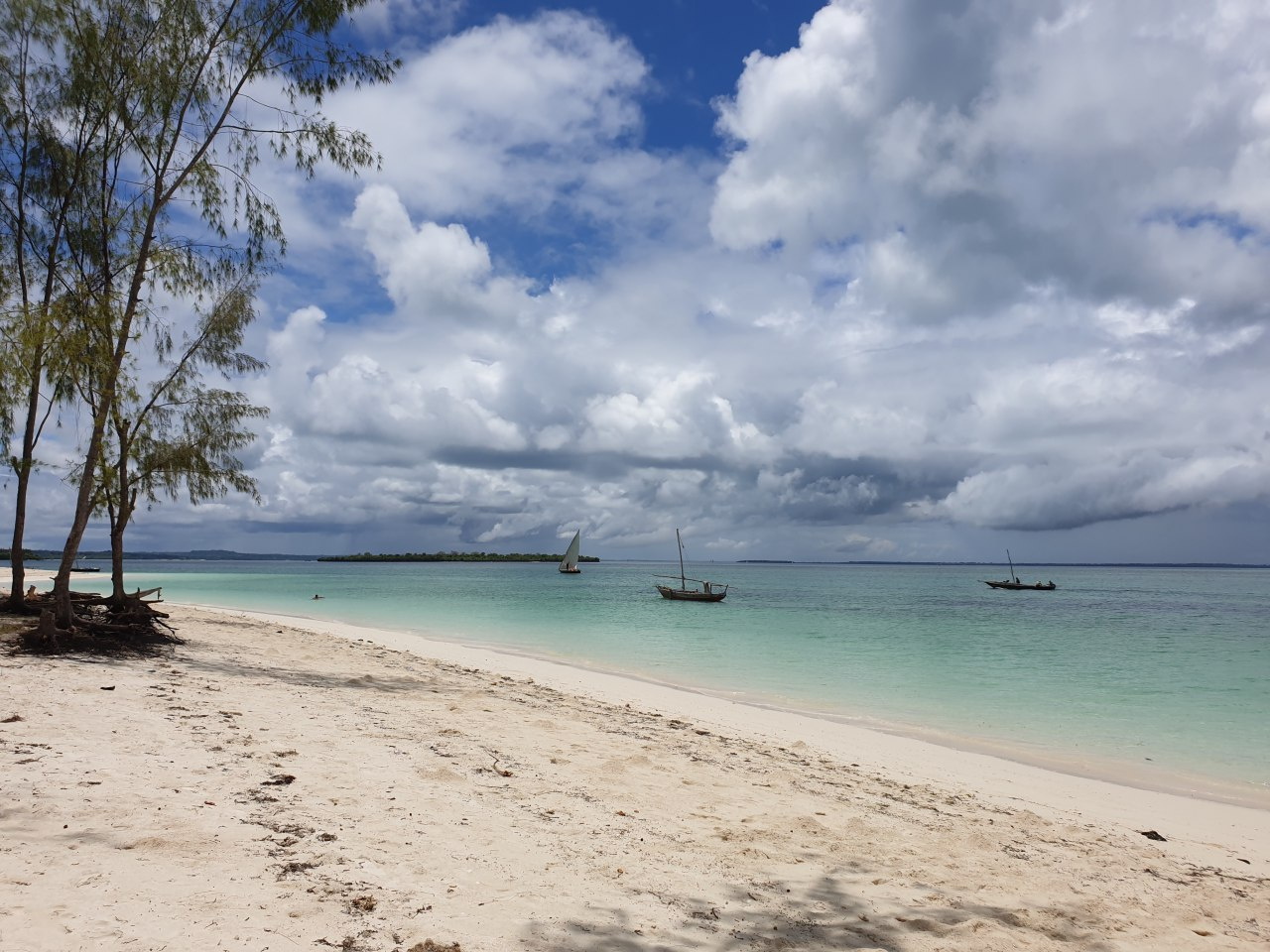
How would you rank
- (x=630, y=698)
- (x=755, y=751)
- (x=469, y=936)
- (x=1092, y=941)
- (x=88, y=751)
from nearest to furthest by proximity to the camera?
(x=469, y=936)
(x=1092, y=941)
(x=88, y=751)
(x=755, y=751)
(x=630, y=698)

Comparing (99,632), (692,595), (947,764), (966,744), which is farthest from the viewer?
(692,595)

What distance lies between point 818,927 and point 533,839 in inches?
93.5

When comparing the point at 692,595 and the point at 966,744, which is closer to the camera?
the point at 966,744

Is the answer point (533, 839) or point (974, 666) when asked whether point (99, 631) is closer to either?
point (533, 839)

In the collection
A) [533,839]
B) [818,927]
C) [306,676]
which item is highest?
[533,839]

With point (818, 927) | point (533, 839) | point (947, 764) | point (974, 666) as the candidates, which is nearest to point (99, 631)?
point (533, 839)

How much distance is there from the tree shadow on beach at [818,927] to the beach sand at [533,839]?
0.02 metres

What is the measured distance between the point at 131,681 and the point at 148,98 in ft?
36.6

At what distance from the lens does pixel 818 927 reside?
5016mm

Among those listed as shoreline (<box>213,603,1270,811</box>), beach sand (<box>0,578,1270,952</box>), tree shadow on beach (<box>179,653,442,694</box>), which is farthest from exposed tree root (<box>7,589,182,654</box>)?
shoreline (<box>213,603,1270,811</box>)

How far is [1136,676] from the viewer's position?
2611cm

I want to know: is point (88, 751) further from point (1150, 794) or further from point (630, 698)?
point (1150, 794)

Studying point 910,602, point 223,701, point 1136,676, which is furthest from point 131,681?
point 910,602

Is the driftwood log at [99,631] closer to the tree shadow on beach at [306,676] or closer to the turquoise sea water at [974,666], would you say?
the tree shadow on beach at [306,676]
